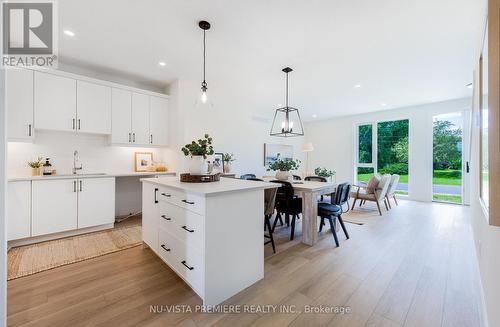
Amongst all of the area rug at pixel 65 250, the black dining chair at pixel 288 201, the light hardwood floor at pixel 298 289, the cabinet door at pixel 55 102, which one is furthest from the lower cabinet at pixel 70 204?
the black dining chair at pixel 288 201

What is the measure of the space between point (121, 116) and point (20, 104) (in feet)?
3.95

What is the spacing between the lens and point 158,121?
413cm

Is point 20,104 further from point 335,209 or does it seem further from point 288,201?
point 335,209

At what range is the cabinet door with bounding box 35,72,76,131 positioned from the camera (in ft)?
9.75

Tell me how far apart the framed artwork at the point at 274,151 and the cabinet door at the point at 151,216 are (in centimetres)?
422

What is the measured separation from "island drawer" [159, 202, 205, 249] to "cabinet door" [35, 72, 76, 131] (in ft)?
7.88

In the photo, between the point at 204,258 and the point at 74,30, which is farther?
the point at 74,30

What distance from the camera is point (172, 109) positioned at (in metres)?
4.18

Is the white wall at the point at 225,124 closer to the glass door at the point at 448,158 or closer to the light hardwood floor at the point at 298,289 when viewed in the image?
the light hardwood floor at the point at 298,289

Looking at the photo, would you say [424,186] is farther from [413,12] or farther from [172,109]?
[172,109]

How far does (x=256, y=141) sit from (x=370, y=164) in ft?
12.6

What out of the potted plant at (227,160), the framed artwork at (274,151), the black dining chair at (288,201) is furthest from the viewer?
the framed artwork at (274,151)

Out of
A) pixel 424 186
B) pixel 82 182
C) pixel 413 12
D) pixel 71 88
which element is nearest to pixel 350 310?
pixel 413 12

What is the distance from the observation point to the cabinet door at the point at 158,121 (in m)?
4.04
